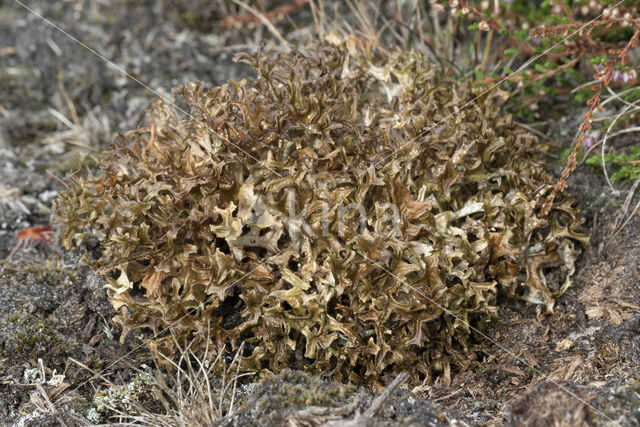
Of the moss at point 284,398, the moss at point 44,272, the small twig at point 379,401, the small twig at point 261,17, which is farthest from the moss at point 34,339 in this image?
the small twig at point 261,17

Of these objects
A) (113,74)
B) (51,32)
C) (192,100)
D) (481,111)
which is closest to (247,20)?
(113,74)

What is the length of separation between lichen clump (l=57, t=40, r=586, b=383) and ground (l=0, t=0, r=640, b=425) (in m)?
0.19

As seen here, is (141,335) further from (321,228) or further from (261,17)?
(261,17)

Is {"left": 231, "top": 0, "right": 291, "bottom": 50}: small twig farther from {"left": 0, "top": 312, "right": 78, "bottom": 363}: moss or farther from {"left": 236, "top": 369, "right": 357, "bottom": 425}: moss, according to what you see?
{"left": 236, "top": 369, "right": 357, "bottom": 425}: moss

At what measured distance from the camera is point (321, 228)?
2848 mm

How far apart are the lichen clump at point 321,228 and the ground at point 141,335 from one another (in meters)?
0.19

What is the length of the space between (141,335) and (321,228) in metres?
1.20

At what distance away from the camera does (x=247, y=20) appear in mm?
5320

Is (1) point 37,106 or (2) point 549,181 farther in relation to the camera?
(1) point 37,106

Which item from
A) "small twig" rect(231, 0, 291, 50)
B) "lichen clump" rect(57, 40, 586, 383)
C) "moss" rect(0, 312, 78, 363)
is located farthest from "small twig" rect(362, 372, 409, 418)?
"small twig" rect(231, 0, 291, 50)

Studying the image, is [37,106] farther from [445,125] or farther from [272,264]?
[445,125]

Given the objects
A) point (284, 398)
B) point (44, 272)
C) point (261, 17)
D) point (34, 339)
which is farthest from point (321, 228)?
point (261, 17)

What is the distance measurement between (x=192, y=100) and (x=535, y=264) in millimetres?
2179

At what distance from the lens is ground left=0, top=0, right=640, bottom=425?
2398 mm
